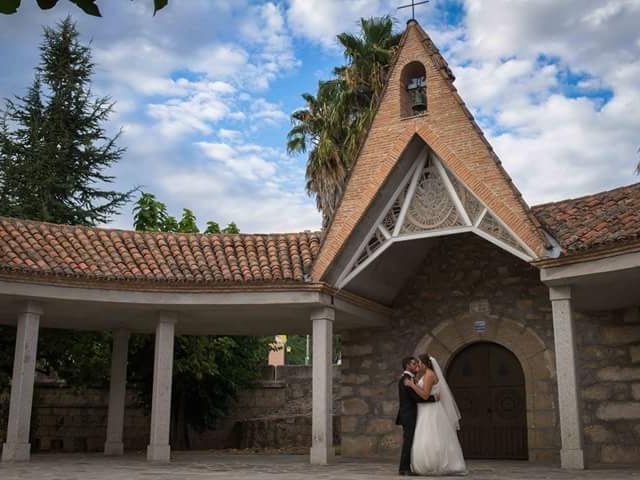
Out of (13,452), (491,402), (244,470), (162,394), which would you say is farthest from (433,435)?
(13,452)

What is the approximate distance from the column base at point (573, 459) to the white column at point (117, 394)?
8651 millimetres

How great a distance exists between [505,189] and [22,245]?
25.7ft

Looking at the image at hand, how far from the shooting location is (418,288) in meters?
13.8

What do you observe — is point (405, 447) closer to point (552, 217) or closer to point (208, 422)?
point (552, 217)

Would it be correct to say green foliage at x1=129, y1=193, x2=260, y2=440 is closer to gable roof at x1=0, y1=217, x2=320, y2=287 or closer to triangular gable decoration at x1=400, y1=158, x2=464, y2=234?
gable roof at x1=0, y1=217, x2=320, y2=287

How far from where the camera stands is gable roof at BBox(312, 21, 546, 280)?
10680mm

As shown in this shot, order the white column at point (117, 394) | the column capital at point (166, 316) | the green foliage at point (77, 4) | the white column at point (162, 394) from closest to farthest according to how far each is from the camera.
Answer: the green foliage at point (77, 4)
the white column at point (162, 394)
the column capital at point (166, 316)
the white column at point (117, 394)

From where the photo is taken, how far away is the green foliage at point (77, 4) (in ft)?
9.27

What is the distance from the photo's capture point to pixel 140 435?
1839cm

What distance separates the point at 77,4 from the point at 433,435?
719 cm

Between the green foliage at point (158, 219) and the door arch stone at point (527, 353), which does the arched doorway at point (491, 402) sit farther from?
the green foliage at point (158, 219)

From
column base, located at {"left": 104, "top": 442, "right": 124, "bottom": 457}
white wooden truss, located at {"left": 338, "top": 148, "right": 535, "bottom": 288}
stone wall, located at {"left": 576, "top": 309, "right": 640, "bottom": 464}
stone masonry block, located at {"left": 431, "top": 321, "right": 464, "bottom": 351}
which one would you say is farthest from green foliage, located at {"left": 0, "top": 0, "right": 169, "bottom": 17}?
column base, located at {"left": 104, "top": 442, "right": 124, "bottom": 457}

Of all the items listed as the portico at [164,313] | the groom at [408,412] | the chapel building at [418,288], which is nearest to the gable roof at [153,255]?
the chapel building at [418,288]

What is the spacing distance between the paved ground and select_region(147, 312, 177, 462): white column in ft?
0.99
